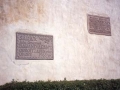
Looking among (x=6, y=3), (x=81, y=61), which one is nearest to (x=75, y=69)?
(x=81, y=61)

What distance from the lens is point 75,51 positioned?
603cm

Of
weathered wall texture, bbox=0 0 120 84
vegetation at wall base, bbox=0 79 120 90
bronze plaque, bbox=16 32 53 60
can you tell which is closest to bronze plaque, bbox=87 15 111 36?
weathered wall texture, bbox=0 0 120 84

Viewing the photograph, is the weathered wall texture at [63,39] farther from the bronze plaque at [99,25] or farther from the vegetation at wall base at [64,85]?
the vegetation at wall base at [64,85]

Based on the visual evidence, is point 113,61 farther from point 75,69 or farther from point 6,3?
point 6,3

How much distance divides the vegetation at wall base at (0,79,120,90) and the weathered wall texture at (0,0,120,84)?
509 mm

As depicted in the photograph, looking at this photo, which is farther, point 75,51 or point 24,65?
point 75,51

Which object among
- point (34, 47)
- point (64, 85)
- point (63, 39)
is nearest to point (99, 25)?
point (63, 39)

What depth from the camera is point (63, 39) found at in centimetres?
589

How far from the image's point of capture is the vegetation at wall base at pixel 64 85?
4.49 meters

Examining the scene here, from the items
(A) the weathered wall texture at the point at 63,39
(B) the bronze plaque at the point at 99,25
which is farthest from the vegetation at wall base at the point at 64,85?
(B) the bronze plaque at the point at 99,25

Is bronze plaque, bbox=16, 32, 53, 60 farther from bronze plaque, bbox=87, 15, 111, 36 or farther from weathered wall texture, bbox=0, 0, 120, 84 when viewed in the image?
bronze plaque, bbox=87, 15, 111, 36

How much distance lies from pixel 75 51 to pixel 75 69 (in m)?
0.58

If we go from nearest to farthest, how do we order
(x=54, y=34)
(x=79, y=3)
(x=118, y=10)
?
1. (x=54, y=34)
2. (x=79, y=3)
3. (x=118, y=10)

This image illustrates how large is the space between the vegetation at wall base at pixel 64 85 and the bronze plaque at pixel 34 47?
84 cm
